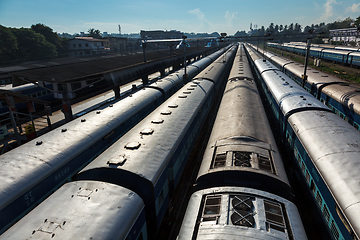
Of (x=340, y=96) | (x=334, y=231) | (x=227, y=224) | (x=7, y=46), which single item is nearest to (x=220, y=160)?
(x=227, y=224)

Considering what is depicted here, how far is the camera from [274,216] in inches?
263

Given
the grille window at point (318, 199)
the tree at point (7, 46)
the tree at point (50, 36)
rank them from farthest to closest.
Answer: the tree at point (50, 36), the tree at point (7, 46), the grille window at point (318, 199)

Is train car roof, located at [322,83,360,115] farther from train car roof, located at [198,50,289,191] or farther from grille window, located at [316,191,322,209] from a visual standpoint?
grille window, located at [316,191,322,209]

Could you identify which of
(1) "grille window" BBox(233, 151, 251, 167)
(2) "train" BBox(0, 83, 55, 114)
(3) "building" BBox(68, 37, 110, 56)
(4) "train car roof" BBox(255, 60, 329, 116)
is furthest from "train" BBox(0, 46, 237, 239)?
(3) "building" BBox(68, 37, 110, 56)

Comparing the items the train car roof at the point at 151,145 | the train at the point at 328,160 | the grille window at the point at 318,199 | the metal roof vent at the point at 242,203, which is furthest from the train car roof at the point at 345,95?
the metal roof vent at the point at 242,203

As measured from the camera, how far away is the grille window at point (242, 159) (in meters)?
8.99

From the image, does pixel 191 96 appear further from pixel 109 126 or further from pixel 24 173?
Answer: pixel 24 173

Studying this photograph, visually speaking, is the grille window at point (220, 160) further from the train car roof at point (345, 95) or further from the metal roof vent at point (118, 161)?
the train car roof at point (345, 95)

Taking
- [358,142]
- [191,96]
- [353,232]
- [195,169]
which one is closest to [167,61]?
[191,96]

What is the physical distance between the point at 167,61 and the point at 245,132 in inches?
1442

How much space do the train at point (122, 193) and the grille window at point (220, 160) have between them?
2436 mm

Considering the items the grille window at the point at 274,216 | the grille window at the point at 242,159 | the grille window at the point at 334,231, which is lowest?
the grille window at the point at 334,231

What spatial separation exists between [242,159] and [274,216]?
9.81 ft

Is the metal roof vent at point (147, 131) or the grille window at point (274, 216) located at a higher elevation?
the metal roof vent at point (147, 131)
